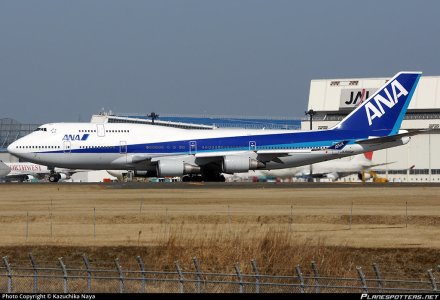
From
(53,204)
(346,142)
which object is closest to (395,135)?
(346,142)

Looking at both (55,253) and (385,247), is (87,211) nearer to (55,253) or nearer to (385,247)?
(55,253)

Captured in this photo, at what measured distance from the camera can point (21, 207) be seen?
168 feet

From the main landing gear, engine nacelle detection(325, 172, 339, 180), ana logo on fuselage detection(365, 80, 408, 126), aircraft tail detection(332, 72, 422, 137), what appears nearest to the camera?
the main landing gear

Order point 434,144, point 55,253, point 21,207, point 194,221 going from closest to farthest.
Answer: point 55,253 < point 194,221 < point 21,207 < point 434,144

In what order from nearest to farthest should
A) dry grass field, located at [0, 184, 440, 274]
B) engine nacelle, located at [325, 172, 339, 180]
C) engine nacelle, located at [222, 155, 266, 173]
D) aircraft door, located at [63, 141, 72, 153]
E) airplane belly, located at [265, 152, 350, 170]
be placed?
dry grass field, located at [0, 184, 440, 274] < aircraft door, located at [63, 141, 72, 153] < engine nacelle, located at [222, 155, 266, 173] < airplane belly, located at [265, 152, 350, 170] < engine nacelle, located at [325, 172, 339, 180]

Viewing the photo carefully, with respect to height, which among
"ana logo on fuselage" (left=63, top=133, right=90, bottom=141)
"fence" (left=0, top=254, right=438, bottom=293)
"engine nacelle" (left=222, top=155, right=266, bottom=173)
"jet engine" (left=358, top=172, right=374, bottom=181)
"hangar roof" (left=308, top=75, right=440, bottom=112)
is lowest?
"fence" (left=0, top=254, right=438, bottom=293)

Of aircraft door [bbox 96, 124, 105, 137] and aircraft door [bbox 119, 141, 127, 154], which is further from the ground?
aircraft door [bbox 96, 124, 105, 137]

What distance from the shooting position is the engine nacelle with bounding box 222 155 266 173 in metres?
76.9

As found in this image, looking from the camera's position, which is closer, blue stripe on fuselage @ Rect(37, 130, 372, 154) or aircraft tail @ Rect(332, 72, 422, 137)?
blue stripe on fuselage @ Rect(37, 130, 372, 154)

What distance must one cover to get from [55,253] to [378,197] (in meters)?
28.7

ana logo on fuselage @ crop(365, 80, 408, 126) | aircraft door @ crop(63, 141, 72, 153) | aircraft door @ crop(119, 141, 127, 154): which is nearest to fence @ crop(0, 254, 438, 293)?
aircraft door @ crop(119, 141, 127, 154)

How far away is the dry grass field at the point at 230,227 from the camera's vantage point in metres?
31.9

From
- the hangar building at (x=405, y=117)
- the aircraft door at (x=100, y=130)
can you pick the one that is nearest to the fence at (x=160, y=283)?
the aircraft door at (x=100, y=130)

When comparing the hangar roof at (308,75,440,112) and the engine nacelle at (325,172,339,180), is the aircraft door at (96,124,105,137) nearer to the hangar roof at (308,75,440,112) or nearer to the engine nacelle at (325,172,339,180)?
the engine nacelle at (325,172,339,180)
